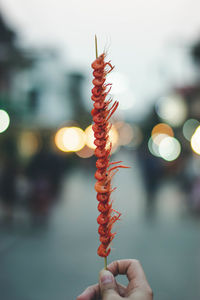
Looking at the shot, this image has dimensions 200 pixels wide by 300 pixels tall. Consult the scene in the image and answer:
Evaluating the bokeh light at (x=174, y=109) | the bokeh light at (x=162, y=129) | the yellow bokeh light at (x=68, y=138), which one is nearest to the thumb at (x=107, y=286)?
the yellow bokeh light at (x=68, y=138)

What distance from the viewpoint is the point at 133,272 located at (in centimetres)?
173

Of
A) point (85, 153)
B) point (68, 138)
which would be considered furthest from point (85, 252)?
point (85, 153)

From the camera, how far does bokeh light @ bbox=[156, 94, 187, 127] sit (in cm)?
3083

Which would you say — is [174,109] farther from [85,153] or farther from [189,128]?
[85,153]

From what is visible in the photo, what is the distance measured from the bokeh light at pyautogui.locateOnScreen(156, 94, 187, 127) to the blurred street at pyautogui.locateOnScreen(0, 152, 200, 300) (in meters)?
20.6

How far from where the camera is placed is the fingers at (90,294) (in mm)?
1657

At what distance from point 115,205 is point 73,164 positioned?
1579cm

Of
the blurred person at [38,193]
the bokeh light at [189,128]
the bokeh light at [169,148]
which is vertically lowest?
the blurred person at [38,193]

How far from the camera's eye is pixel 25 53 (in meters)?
17.5

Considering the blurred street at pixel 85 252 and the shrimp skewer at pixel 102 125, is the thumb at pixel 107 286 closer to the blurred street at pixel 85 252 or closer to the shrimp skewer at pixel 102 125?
the shrimp skewer at pixel 102 125

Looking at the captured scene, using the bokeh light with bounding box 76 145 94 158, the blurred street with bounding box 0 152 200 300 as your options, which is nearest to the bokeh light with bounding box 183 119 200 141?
the bokeh light with bounding box 76 145 94 158

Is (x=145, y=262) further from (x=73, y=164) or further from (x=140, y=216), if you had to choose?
(x=73, y=164)

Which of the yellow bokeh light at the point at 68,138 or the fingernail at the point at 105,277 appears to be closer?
the fingernail at the point at 105,277

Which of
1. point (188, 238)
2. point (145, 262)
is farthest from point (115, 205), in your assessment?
A: point (145, 262)
